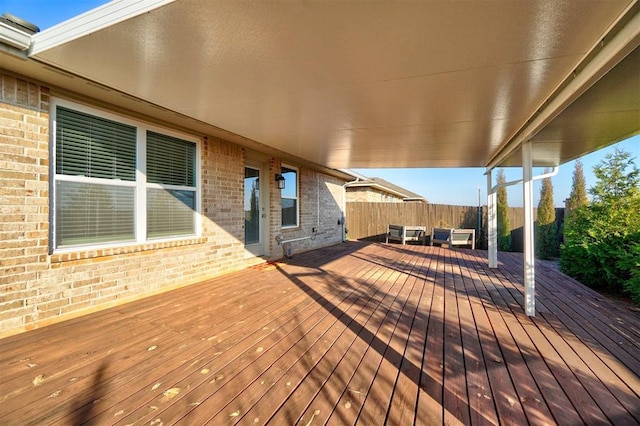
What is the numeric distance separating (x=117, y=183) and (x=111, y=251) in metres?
0.90

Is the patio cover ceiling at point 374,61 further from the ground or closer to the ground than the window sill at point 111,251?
further from the ground

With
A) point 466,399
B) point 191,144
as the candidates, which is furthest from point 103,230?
point 466,399

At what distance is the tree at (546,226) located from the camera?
339 inches

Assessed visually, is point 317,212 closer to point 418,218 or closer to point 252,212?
point 252,212

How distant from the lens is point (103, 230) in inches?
143

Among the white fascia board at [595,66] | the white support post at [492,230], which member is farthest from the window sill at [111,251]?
the white support post at [492,230]

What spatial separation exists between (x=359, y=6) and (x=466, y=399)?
2615 millimetres

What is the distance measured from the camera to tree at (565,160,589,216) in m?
7.71

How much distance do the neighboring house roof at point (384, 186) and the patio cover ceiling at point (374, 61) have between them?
27.0ft

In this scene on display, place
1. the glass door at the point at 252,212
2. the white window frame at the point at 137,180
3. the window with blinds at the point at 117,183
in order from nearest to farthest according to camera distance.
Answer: the white window frame at the point at 137,180 → the window with blinds at the point at 117,183 → the glass door at the point at 252,212

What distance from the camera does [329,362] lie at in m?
2.32

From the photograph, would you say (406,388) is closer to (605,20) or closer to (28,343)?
(605,20)

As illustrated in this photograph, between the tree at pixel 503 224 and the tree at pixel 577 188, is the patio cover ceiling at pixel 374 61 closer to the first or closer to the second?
the tree at pixel 577 188

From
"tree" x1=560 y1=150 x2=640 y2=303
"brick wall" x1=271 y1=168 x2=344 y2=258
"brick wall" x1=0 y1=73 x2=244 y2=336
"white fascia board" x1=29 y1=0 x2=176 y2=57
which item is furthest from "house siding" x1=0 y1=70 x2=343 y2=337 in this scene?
"tree" x1=560 y1=150 x2=640 y2=303
